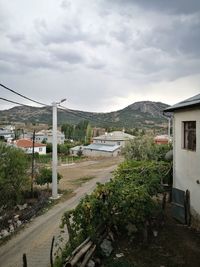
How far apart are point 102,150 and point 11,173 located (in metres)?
48.7

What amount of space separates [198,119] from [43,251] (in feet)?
29.0

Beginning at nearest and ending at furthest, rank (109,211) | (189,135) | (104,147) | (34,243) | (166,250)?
(109,211)
(166,250)
(189,135)
(34,243)
(104,147)

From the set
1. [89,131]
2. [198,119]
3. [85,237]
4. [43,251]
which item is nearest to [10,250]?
[43,251]

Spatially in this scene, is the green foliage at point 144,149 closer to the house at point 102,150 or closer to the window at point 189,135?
the window at point 189,135

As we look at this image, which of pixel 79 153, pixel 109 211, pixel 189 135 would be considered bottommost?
pixel 79 153

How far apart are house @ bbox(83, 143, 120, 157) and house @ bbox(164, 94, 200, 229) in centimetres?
5236

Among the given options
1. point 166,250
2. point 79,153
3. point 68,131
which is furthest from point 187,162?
point 68,131

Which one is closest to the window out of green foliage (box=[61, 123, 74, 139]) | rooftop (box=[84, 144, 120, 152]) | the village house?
the village house

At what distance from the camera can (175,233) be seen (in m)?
12.2

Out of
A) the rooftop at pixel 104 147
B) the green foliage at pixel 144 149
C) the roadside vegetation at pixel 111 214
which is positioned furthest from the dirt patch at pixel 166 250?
the rooftop at pixel 104 147

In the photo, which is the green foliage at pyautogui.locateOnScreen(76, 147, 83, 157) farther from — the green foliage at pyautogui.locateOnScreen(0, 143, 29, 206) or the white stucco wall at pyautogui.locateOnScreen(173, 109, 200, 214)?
the white stucco wall at pyautogui.locateOnScreen(173, 109, 200, 214)

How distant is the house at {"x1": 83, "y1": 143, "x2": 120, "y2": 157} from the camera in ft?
221

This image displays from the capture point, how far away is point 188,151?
1334 cm

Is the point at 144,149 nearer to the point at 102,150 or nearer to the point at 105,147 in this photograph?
the point at 102,150
